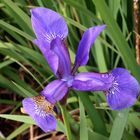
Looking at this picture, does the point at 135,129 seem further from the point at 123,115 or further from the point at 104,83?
the point at 104,83

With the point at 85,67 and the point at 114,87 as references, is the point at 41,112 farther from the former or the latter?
the point at 85,67

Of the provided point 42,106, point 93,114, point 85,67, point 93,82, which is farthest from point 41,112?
point 85,67

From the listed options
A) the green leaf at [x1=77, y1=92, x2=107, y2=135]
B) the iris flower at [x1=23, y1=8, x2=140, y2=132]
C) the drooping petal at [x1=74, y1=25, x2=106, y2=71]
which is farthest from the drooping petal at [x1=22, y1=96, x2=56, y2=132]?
the green leaf at [x1=77, y1=92, x2=107, y2=135]

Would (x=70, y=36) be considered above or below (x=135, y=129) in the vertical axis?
above

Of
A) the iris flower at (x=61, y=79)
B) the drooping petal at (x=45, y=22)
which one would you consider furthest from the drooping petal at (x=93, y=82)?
the drooping petal at (x=45, y=22)

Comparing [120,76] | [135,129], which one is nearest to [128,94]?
[120,76]

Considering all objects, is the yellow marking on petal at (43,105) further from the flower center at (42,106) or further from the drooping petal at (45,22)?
the drooping petal at (45,22)

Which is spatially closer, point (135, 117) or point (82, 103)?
point (82, 103)
